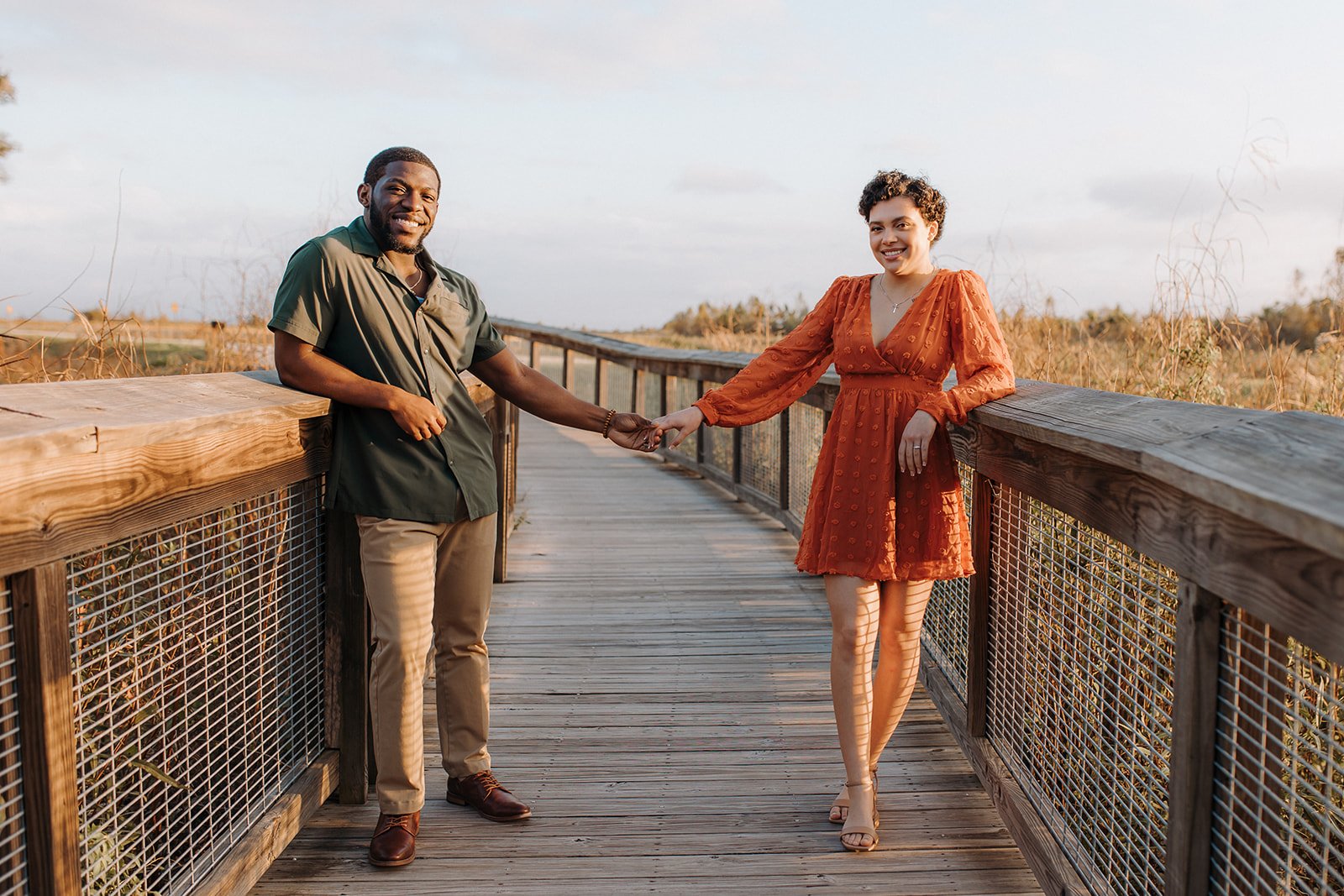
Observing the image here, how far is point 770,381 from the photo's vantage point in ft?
10.4

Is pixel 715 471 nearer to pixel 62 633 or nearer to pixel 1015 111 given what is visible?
pixel 1015 111

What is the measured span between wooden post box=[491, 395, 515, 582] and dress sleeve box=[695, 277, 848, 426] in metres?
2.08

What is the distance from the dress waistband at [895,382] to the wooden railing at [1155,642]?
0.53 feet

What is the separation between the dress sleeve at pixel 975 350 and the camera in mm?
2721

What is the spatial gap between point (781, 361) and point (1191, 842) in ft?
5.64

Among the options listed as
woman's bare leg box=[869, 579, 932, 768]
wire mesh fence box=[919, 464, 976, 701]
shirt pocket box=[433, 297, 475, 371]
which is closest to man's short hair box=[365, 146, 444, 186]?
shirt pocket box=[433, 297, 475, 371]

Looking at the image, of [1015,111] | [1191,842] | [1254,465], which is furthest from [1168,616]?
[1015,111]

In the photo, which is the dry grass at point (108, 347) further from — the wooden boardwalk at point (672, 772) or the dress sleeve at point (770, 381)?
the dress sleeve at point (770, 381)

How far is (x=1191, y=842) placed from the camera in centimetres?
176

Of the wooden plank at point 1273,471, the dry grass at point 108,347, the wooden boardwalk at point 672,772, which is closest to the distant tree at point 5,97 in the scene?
the dry grass at point 108,347

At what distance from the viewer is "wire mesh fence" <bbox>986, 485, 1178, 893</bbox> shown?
7.18 feet

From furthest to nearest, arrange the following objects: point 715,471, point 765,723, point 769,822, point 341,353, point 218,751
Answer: point 715,471 → point 765,723 → point 769,822 → point 341,353 → point 218,751

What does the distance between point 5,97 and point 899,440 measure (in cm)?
904

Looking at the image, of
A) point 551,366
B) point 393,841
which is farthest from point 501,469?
point 551,366
